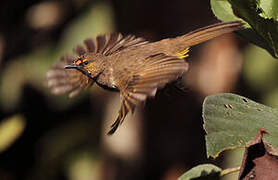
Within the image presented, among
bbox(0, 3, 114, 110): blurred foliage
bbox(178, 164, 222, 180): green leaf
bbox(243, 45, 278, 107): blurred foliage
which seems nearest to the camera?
bbox(178, 164, 222, 180): green leaf

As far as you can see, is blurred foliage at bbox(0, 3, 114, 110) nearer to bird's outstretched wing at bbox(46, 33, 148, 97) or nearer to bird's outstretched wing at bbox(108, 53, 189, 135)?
bird's outstretched wing at bbox(46, 33, 148, 97)

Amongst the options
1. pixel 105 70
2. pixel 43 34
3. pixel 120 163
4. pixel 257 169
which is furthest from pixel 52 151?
pixel 257 169

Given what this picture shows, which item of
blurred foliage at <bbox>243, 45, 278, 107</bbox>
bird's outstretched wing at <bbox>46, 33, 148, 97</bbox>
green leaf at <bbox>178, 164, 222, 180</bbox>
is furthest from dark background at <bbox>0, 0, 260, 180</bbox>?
green leaf at <bbox>178, 164, 222, 180</bbox>

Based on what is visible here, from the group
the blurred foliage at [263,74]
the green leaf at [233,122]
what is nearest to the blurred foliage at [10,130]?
the blurred foliage at [263,74]

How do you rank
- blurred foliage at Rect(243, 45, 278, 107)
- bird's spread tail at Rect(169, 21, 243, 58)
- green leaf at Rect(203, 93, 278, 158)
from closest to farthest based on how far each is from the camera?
green leaf at Rect(203, 93, 278, 158) → bird's spread tail at Rect(169, 21, 243, 58) → blurred foliage at Rect(243, 45, 278, 107)

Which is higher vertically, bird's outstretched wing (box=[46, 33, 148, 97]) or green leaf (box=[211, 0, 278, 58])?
green leaf (box=[211, 0, 278, 58])

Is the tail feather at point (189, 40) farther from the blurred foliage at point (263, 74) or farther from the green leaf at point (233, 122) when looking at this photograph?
the blurred foliage at point (263, 74)

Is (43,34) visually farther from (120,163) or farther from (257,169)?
(257,169)
